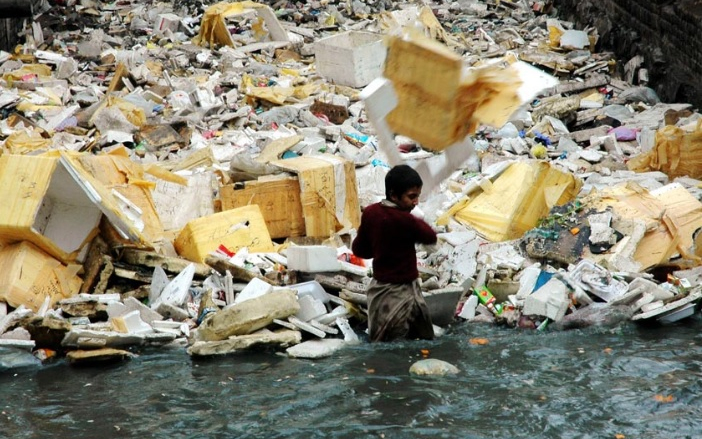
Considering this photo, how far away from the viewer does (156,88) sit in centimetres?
1305

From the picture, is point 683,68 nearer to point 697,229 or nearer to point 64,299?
point 697,229

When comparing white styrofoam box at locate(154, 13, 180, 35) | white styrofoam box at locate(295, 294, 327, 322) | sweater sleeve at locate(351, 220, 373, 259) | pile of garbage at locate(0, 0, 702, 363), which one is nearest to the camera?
sweater sleeve at locate(351, 220, 373, 259)

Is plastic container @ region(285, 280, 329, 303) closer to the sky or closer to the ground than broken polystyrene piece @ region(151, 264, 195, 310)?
closer to the sky

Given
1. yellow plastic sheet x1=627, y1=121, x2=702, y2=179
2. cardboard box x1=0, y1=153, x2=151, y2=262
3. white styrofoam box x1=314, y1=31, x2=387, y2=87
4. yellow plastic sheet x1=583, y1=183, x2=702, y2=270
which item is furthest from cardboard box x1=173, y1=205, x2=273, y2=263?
white styrofoam box x1=314, y1=31, x2=387, y2=87

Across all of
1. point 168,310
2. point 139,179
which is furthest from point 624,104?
point 168,310

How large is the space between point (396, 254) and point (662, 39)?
9.43 meters

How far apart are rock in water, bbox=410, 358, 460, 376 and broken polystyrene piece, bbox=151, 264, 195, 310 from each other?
1875mm

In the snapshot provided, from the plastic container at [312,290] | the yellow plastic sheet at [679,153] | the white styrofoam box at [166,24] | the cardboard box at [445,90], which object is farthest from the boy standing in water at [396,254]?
the white styrofoam box at [166,24]

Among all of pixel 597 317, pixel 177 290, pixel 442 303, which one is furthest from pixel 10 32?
pixel 597 317

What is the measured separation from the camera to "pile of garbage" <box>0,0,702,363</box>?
19.7ft

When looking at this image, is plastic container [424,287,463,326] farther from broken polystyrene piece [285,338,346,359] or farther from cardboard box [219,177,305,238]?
cardboard box [219,177,305,238]

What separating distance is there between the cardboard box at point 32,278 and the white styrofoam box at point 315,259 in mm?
1562

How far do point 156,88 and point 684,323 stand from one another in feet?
27.7

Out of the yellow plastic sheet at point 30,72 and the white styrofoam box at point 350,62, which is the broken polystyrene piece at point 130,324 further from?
the yellow plastic sheet at point 30,72
